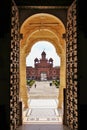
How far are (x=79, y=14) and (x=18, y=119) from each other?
4361mm

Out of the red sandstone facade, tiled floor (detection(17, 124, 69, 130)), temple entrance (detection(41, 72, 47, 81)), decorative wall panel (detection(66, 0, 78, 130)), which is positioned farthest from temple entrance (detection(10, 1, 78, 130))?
the red sandstone facade

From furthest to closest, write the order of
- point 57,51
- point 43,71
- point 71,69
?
point 43,71
point 57,51
point 71,69

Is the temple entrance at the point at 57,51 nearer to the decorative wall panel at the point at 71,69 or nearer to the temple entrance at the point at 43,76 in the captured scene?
the decorative wall panel at the point at 71,69

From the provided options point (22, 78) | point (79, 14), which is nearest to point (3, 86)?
point (79, 14)

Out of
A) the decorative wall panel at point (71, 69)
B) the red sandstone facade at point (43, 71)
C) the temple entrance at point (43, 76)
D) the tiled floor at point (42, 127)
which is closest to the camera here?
the decorative wall panel at point (71, 69)

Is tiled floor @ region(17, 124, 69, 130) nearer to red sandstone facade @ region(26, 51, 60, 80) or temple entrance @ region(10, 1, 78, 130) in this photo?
temple entrance @ region(10, 1, 78, 130)

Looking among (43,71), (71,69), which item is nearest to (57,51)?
(71,69)

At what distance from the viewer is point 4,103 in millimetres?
7797

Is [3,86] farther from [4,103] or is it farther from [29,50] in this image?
[29,50]

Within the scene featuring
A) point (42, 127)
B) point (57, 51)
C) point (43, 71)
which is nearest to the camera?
point (42, 127)

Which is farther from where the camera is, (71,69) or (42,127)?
(42,127)

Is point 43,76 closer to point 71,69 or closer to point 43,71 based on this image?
point 43,71

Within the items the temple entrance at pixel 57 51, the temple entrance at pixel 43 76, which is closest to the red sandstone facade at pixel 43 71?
the temple entrance at pixel 43 76

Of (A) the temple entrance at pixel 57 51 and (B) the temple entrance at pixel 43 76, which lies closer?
(A) the temple entrance at pixel 57 51
